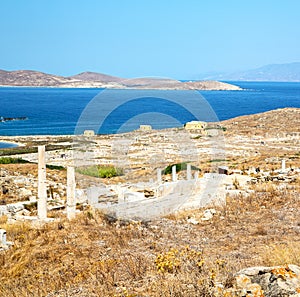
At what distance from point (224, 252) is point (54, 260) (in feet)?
11.0

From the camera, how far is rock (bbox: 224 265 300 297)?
188 inches

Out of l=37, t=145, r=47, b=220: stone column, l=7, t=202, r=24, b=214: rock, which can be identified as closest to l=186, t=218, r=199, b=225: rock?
l=37, t=145, r=47, b=220: stone column

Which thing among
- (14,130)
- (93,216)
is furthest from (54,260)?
(14,130)

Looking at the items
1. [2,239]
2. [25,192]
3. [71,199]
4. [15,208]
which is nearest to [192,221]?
[71,199]

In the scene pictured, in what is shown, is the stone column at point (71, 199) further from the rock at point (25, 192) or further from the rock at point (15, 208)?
the rock at point (25, 192)

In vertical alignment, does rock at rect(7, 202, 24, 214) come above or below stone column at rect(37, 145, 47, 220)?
below

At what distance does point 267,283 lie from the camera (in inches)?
196

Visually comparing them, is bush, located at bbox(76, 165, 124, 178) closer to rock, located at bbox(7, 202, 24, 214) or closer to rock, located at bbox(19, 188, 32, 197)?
rock, located at bbox(19, 188, 32, 197)

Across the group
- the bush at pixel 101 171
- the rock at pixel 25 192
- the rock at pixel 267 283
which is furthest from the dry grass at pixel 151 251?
the bush at pixel 101 171

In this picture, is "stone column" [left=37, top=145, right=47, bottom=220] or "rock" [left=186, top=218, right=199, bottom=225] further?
"stone column" [left=37, top=145, right=47, bottom=220]

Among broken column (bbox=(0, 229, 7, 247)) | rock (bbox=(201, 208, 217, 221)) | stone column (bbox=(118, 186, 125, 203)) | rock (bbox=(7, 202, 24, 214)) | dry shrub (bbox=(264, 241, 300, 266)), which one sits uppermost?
dry shrub (bbox=(264, 241, 300, 266))

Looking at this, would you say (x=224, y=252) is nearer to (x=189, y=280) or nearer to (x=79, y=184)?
(x=189, y=280)

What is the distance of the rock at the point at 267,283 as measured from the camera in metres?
4.77

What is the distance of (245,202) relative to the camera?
42.6ft
